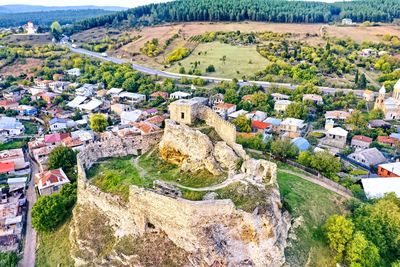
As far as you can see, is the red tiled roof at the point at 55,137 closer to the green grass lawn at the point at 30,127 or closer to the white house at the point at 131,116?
the green grass lawn at the point at 30,127

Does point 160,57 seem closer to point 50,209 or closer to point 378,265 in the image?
point 50,209

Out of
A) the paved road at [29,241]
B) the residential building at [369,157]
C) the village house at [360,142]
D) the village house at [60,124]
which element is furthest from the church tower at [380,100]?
the paved road at [29,241]

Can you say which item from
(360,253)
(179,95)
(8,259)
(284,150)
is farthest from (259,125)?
(8,259)

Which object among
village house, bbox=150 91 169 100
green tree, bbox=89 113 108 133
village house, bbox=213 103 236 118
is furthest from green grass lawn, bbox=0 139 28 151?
village house, bbox=213 103 236 118

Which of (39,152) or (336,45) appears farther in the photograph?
(336,45)

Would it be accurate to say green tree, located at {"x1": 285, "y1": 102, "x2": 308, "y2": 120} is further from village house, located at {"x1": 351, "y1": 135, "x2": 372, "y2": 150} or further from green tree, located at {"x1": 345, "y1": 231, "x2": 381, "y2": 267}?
green tree, located at {"x1": 345, "y1": 231, "x2": 381, "y2": 267}

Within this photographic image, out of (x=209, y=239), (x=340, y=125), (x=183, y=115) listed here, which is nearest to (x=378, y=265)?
(x=209, y=239)

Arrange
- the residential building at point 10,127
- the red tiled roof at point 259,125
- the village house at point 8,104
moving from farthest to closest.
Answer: the village house at point 8,104 < the red tiled roof at point 259,125 < the residential building at point 10,127
